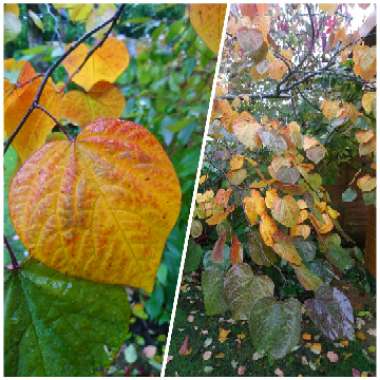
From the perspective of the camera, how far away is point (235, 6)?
1.76 feet

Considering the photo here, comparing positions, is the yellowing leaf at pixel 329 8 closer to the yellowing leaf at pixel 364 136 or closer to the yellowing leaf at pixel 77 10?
the yellowing leaf at pixel 364 136

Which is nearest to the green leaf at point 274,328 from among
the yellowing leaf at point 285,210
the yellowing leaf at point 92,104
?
the yellowing leaf at point 285,210

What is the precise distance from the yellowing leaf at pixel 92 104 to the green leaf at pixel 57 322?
160 millimetres

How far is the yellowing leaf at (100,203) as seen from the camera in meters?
0.36

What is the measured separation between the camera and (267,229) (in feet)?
1.94

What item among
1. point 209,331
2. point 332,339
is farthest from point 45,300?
point 332,339

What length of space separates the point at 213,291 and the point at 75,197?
29cm

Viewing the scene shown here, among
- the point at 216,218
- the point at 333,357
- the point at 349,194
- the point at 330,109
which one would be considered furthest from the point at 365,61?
the point at 333,357

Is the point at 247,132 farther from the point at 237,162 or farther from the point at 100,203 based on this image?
the point at 100,203

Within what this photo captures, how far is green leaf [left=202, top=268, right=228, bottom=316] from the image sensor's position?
1.91ft

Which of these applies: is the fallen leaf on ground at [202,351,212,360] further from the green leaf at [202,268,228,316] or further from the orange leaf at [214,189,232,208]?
Answer: the orange leaf at [214,189,232,208]

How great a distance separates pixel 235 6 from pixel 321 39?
0.13 m

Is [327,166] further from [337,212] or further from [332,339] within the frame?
[332,339]

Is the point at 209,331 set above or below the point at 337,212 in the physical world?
below
